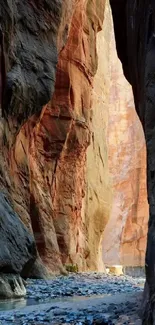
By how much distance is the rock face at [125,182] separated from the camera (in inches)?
1623

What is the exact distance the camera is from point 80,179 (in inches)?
843

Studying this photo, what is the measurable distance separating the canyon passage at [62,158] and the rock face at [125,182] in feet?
32.9

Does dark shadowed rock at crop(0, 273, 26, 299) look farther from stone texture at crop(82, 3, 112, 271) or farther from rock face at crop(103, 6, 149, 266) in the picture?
rock face at crop(103, 6, 149, 266)

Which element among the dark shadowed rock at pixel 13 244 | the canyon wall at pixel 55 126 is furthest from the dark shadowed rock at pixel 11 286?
the canyon wall at pixel 55 126

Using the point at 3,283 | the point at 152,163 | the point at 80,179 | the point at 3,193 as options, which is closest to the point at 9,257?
the point at 3,283

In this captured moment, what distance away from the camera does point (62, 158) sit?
19.5 meters

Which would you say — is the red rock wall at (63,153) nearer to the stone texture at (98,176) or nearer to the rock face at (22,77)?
the rock face at (22,77)

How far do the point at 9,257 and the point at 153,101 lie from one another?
4.86m

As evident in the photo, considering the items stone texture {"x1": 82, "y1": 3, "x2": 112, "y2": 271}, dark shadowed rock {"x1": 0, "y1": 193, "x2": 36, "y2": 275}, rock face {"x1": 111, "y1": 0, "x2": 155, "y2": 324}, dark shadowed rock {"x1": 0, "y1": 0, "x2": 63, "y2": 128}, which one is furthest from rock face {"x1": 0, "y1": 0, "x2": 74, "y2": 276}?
stone texture {"x1": 82, "y1": 3, "x2": 112, "y2": 271}

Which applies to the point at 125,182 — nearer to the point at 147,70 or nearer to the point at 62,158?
the point at 62,158

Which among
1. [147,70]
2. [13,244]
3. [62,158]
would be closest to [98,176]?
[62,158]

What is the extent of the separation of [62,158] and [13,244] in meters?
11.4

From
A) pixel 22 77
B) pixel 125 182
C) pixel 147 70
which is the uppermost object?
pixel 22 77

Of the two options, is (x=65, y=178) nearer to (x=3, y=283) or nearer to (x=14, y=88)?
(x=14, y=88)
